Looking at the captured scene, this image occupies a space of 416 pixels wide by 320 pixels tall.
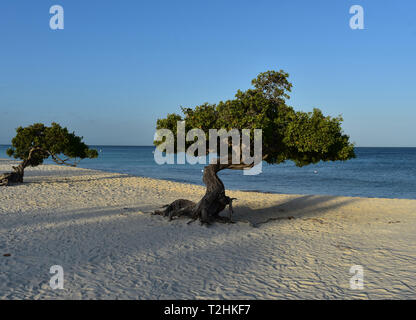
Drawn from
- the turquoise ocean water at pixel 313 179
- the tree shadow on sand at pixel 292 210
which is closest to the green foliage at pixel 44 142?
the tree shadow on sand at pixel 292 210

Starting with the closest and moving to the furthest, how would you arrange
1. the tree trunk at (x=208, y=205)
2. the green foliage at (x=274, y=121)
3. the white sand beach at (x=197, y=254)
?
the white sand beach at (x=197, y=254), the green foliage at (x=274, y=121), the tree trunk at (x=208, y=205)

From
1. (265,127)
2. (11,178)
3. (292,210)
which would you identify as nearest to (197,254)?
(265,127)

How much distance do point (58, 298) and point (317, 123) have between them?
10527 millimetres

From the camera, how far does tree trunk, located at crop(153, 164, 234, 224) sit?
13.0 m

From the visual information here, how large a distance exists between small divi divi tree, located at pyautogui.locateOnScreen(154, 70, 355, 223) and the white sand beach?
1.25 meters

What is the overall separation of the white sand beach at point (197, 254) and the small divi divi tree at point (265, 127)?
1.25m

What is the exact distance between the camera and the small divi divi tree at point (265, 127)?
1188 centimetres

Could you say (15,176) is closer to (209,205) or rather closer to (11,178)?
(11,178)

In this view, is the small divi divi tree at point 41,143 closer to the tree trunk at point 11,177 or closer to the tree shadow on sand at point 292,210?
the tree trunk at point 11,177

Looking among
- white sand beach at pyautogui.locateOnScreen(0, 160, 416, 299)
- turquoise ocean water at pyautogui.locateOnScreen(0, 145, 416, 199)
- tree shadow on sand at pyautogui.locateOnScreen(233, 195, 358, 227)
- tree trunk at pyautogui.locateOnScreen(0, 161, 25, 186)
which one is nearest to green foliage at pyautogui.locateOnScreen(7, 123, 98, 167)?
tree trunk at pyautogui.locateOnScreen(0, 161, 25, 186)

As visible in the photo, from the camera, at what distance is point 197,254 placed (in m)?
9.07

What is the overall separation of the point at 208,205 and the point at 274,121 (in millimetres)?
4568
